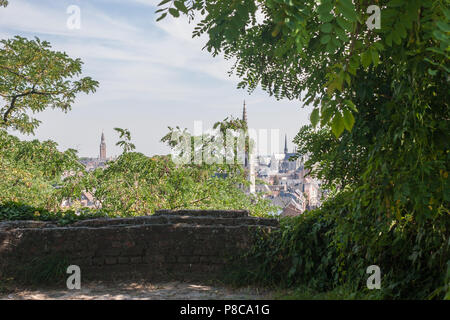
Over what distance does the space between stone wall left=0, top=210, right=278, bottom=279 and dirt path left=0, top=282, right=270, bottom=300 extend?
242mm

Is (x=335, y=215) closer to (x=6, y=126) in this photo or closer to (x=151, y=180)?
(x=151, y=180)

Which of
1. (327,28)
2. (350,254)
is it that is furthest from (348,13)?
(350,254)

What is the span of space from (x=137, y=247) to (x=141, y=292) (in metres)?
0.76

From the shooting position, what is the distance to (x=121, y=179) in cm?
984

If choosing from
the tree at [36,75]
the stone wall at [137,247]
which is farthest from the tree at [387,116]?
the tree at [36,75]

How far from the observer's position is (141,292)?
199 inches

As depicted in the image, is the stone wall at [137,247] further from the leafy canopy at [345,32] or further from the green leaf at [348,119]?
the green leaf at [348,119]

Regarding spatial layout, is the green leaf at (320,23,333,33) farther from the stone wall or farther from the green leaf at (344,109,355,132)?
the stone wall

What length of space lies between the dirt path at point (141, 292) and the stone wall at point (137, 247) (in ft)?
0.79

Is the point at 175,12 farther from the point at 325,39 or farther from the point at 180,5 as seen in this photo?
the point at 325,39

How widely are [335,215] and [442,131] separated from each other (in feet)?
5.22

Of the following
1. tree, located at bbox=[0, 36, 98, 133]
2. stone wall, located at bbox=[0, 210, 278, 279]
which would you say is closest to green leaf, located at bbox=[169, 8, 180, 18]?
stone wall, located at bbox=[0, 210, 278, 279]

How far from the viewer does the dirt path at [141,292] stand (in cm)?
478
